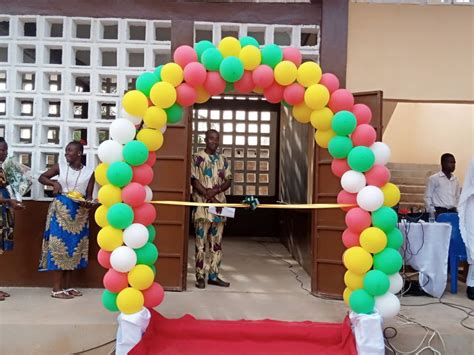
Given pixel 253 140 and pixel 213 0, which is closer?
pixel 213 0

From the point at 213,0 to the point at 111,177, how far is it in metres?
2.69

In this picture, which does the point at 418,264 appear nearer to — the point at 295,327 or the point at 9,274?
the point at 295,327

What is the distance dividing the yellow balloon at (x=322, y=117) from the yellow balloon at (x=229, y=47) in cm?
68

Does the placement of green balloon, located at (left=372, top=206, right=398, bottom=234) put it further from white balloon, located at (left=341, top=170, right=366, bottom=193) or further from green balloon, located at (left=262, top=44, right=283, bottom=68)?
green balloon, located at (left=262, top=44, right=283, bottom=68)

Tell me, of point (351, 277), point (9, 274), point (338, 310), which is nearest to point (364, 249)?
point (351, 277)

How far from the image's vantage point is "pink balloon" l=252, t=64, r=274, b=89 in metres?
3.29

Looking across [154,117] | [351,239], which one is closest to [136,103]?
[154,117]

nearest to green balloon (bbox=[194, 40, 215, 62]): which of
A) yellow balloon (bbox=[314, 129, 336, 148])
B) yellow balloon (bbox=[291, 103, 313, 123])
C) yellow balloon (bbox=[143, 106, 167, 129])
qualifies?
yellow balloon (bbox=[143, 106, 167, 129])

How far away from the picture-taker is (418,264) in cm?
481

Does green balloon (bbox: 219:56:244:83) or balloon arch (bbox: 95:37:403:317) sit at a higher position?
green balloon (bbox: 219:56:244:83)

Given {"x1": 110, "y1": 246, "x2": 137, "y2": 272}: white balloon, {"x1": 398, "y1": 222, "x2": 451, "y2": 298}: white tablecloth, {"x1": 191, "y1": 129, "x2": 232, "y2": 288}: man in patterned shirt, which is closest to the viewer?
{"x1": 110, "y1": 246, "x2": 137, "y2": 272}: white balloon

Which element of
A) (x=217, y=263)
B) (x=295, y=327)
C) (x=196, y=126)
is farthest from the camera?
(x=196, y=126)

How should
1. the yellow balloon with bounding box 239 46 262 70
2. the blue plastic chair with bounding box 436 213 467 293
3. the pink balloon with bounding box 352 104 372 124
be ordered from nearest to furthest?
1. the yellow balloon with bounding box 239 46 262 70
2. the pink balloon with bounding box 352 104 372 124
3. the blue plastic chair with bounding box 436 213 467 293

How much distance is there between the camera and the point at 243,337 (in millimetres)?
3559
